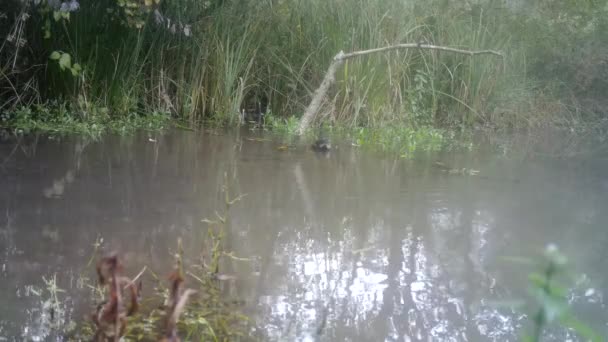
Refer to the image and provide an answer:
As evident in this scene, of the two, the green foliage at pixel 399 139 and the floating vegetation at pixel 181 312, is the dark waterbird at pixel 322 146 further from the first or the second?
the floating vegetation at pixel 181 312

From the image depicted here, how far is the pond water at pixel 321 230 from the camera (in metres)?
1.95

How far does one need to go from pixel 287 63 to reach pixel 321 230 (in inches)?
158

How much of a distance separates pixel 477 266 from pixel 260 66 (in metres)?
4.55

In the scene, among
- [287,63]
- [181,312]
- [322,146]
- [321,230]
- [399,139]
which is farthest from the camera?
[287,63]

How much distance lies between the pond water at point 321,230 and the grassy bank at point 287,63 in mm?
1222

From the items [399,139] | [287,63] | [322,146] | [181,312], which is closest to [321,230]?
[181,312]

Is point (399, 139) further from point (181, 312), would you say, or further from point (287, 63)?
point (181, 312)

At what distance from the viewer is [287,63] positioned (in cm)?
660

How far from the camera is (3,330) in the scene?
1734 millimetres

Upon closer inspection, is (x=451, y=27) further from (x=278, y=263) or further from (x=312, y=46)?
(x=278, y=263)

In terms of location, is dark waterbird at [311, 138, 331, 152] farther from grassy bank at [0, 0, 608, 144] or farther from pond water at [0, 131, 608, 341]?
grassy bank at [0, 0, 608, 144]

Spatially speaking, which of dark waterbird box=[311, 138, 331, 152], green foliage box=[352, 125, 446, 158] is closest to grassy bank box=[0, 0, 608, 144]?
green foliage box=[352, 125, 446, 158]

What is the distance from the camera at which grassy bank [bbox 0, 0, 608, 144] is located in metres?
5.55

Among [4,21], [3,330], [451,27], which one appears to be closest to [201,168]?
[3,330]
